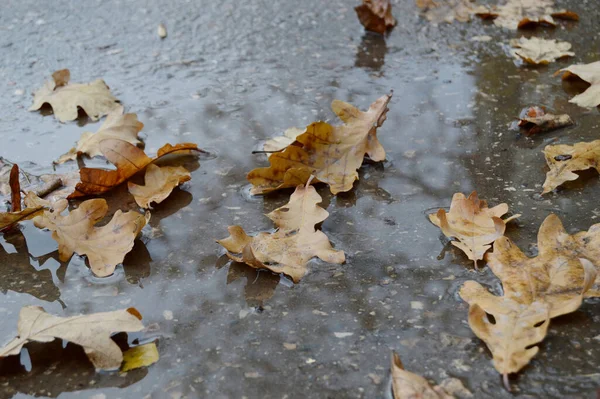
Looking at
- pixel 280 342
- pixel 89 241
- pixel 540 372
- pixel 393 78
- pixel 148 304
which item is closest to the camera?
pixel 540 372

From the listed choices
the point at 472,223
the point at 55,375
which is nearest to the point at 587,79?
the point at 472,223

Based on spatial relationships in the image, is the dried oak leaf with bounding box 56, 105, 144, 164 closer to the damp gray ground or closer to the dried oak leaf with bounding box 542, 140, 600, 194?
the damp gray ground

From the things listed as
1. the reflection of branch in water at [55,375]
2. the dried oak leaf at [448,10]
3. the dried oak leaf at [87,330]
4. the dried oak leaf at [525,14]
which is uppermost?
the dried oak leaf at [87,330]

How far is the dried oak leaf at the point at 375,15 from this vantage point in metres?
3.03

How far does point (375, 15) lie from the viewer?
303 cm

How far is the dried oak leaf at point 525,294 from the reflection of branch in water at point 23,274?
1.01 meters

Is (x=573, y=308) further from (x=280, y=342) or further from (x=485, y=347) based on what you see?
(x=280, y=342)

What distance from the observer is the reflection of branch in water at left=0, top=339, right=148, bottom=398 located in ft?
4.13

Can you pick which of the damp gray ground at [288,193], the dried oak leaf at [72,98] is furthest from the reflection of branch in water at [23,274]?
the dried oak leaf at [72,98]

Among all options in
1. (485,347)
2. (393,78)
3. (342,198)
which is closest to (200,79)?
(393,78)

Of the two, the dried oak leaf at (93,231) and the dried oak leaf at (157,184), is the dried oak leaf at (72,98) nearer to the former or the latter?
the dried oak leaf at (157,184)

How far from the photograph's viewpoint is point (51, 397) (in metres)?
1.24

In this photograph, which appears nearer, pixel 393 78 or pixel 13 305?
pixel 13 305

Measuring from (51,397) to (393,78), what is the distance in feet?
6.27
